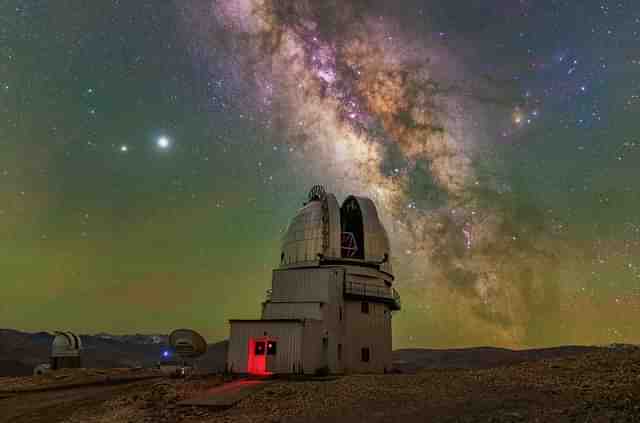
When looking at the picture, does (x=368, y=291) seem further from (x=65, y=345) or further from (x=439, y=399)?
(x=65, y=345)

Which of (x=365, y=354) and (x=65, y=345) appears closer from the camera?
(x=365, y=354)

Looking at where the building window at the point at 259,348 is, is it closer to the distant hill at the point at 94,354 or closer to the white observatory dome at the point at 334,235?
the white observatory dome at the point at 334,235

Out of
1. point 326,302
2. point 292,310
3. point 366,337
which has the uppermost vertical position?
point 326,302

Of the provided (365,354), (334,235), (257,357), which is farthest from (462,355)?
(257,357)

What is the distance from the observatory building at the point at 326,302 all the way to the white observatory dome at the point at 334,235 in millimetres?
63

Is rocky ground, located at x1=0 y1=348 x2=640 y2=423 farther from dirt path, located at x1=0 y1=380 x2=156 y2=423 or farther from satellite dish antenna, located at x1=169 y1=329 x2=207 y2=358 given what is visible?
satellite dish antenna, located at x1=169 y1=329 x2=207 y2=358

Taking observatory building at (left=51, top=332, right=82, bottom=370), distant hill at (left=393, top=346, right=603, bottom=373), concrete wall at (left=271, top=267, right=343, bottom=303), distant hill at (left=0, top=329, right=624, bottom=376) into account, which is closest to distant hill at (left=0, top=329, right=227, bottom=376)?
distant hill at (left=0, top=329, right=624, bottom=376)

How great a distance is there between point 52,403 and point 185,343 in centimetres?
1128

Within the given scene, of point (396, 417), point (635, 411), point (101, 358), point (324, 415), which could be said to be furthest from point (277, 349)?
point (101, 358)

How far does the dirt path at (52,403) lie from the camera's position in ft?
58.9

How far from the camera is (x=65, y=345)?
41.1 m

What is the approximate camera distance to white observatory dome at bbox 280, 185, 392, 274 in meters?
29.6

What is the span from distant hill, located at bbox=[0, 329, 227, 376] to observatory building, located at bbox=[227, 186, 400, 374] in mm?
36436

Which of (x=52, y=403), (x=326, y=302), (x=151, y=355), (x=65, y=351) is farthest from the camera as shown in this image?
(x=151, y=355)
